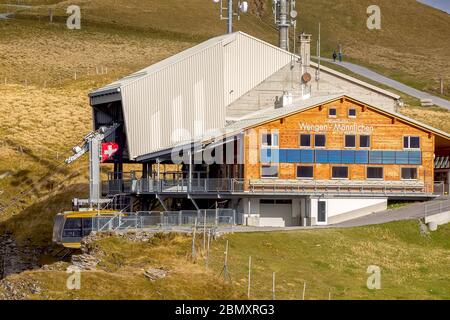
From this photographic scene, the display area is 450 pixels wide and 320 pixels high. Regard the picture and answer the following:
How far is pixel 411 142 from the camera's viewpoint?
7981cm

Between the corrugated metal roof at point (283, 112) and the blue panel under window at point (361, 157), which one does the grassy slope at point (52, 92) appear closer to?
the blue panel under window at point (361, 157)

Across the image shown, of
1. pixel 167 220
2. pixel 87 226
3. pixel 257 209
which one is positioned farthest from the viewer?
pixel 257 209

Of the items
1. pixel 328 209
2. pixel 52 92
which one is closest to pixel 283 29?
pixel 328 209

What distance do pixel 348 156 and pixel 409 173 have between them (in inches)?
158

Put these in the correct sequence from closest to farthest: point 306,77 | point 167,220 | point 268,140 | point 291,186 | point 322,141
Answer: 1. point 167,220
2. point 291,186
3. point 268,140
4. point 322,141
5. point 306,77

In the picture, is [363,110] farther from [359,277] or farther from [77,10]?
[77,10]

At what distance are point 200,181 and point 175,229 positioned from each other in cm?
1149

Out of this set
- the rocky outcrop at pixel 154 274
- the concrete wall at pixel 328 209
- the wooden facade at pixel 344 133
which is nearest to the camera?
the rocky outcrop at pixel 154 274

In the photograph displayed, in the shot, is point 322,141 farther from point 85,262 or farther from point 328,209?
point 85,262

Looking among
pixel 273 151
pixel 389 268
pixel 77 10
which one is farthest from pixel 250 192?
pixel 77 10

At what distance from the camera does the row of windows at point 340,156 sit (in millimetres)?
78125

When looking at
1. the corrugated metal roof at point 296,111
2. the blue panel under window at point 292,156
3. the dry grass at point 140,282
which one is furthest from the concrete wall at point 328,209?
the dry grass at point 140,282

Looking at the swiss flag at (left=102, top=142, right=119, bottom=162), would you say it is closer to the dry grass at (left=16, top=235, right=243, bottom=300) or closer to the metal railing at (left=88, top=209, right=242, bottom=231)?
the metal railing at (left=88, top=209, right=242, bottom=231)

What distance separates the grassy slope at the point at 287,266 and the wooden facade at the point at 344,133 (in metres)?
8.28
